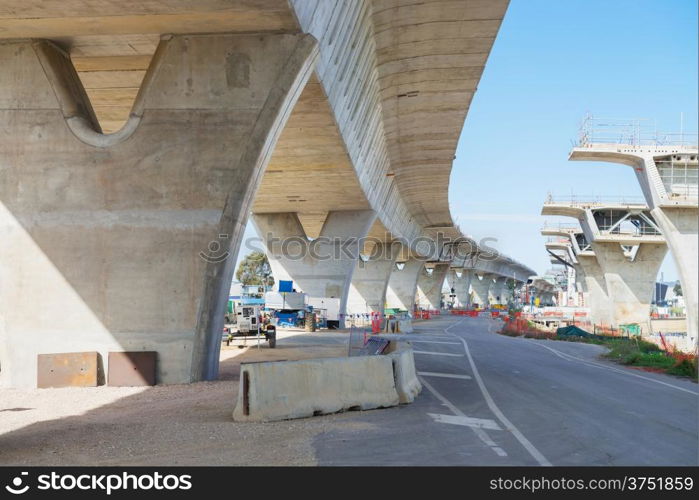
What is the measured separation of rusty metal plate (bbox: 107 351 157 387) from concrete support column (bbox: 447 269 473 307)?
447 ft

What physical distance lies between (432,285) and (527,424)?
111 meters

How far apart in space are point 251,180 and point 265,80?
2.25 meters

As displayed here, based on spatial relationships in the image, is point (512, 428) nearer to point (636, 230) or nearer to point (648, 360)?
point (648, 360)

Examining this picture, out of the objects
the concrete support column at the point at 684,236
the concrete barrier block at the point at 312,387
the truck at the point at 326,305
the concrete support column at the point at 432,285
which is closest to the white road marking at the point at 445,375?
the concrete barrier block at the point at 312,387

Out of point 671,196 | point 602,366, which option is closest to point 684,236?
point 671,196

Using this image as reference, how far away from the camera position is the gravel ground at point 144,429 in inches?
369

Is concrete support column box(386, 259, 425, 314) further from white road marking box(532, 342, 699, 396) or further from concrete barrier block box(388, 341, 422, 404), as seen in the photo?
concrete barrier block box(388, 341, 422, 404)

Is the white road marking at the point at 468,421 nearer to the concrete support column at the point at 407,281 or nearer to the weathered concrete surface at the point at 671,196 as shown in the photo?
the weathered concrete surface at the point at 671,196

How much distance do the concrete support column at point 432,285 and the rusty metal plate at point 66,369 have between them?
10170cm

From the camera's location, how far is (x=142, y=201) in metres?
17.3

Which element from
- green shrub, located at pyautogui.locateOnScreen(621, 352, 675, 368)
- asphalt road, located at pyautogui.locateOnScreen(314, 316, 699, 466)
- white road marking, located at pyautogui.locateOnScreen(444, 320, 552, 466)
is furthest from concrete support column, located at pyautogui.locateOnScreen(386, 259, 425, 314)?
white road marking, located at pyautogui.locateOnScreen(444, 320, 552, 466)

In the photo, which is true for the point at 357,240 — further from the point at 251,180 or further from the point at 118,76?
the point at 251,180

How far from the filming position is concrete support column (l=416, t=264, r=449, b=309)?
4700 inches
